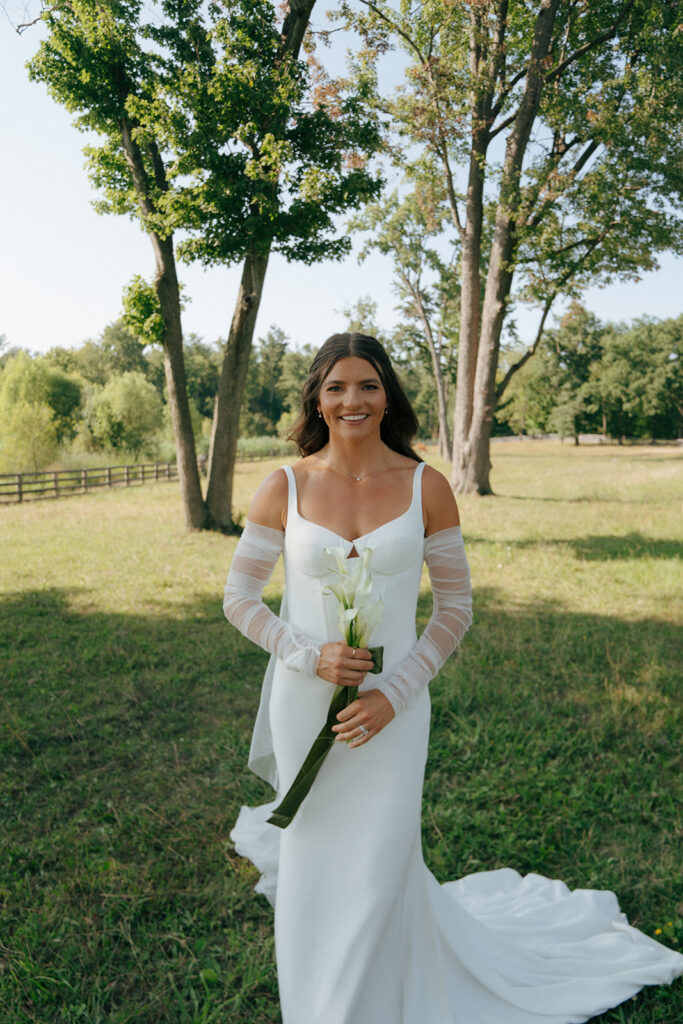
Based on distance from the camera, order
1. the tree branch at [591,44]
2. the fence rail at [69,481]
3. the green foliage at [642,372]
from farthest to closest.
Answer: the green foliage at [642,372], the fence rail at [69,481], the tree branch at [591,44]

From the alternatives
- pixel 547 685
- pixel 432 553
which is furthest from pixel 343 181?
pixel 432 553

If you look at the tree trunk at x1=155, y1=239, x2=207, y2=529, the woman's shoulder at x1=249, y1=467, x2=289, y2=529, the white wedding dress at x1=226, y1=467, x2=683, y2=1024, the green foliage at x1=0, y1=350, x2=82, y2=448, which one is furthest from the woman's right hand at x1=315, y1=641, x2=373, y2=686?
the green foliage at x1=0, y1=350, x2=82, y2=448

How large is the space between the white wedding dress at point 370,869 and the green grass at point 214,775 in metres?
0.65

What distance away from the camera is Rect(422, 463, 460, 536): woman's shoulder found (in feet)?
8.68

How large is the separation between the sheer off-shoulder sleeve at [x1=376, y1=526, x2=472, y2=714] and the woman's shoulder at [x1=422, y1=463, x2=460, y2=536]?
0.03 m

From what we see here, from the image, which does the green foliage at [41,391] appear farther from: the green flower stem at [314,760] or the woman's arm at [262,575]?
the green flower stem at [314,760]

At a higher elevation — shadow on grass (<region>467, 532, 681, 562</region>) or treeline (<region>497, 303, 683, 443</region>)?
treeline (<region>497, 303, 683, 443</region>)

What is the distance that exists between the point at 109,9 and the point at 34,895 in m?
13.4

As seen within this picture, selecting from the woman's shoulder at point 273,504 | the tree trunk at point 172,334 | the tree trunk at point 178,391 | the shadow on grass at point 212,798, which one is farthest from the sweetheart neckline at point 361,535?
the tree trunk at point 178,391

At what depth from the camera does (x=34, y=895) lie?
3734mm

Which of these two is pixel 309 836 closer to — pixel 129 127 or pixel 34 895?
pixel 34 895

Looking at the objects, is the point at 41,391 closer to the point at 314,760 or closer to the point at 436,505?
the point at 436,505

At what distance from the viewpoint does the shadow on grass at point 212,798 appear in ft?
10.6

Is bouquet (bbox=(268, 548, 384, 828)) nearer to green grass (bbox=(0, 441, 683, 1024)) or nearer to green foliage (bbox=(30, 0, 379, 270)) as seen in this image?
green grass (bbox=(0, 441, 683, 1024))
